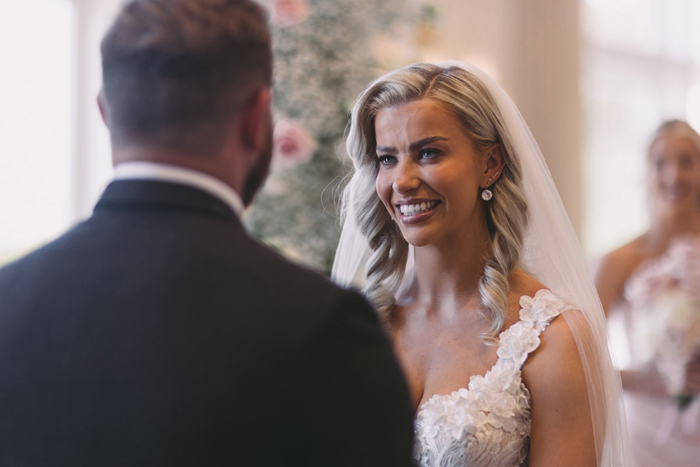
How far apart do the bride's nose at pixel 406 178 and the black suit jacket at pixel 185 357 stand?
101 cm

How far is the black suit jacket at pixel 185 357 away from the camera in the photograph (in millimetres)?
883

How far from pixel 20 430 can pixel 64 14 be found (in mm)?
4030

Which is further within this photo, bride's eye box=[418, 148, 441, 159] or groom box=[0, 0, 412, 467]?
bride's eye box=[418, 148, 441, 159]

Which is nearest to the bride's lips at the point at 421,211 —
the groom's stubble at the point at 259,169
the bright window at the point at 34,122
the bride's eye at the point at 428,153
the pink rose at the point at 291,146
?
the bride's eye at the point at 428,153

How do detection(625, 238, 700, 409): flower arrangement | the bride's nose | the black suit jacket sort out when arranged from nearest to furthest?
the black suit jacket → the bride's nose → detection(625, 238, 700, 409): flower arrangement

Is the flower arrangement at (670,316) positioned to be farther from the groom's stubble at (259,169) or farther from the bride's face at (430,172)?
the groom's stubble at (259,169)

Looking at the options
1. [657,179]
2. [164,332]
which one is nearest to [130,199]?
[164,332]

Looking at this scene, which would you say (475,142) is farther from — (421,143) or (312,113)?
(312,113)

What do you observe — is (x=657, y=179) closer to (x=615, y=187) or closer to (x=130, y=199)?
(x=615, y=187)

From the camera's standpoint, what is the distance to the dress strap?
73.0 inches

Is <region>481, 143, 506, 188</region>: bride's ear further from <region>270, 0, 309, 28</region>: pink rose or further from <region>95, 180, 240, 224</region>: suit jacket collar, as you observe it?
<region>270, 0, 309, 28</region>: pink rose

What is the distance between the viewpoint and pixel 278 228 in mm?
3873

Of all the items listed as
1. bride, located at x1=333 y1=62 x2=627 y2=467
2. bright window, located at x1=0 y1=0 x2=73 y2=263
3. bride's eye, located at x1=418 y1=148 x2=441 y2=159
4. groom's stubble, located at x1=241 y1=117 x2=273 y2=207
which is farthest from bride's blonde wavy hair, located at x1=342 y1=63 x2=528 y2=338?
bright window, located at x1=0 y1=0 x2=73 y2=263

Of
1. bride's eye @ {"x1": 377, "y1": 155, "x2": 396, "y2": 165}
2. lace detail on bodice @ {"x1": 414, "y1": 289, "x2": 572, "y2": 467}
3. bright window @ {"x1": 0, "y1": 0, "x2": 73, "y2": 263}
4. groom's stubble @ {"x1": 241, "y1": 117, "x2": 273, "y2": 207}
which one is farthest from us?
bright window @ {"x1": 0, "y1": 0, "x2": 73, "y2": 263}
